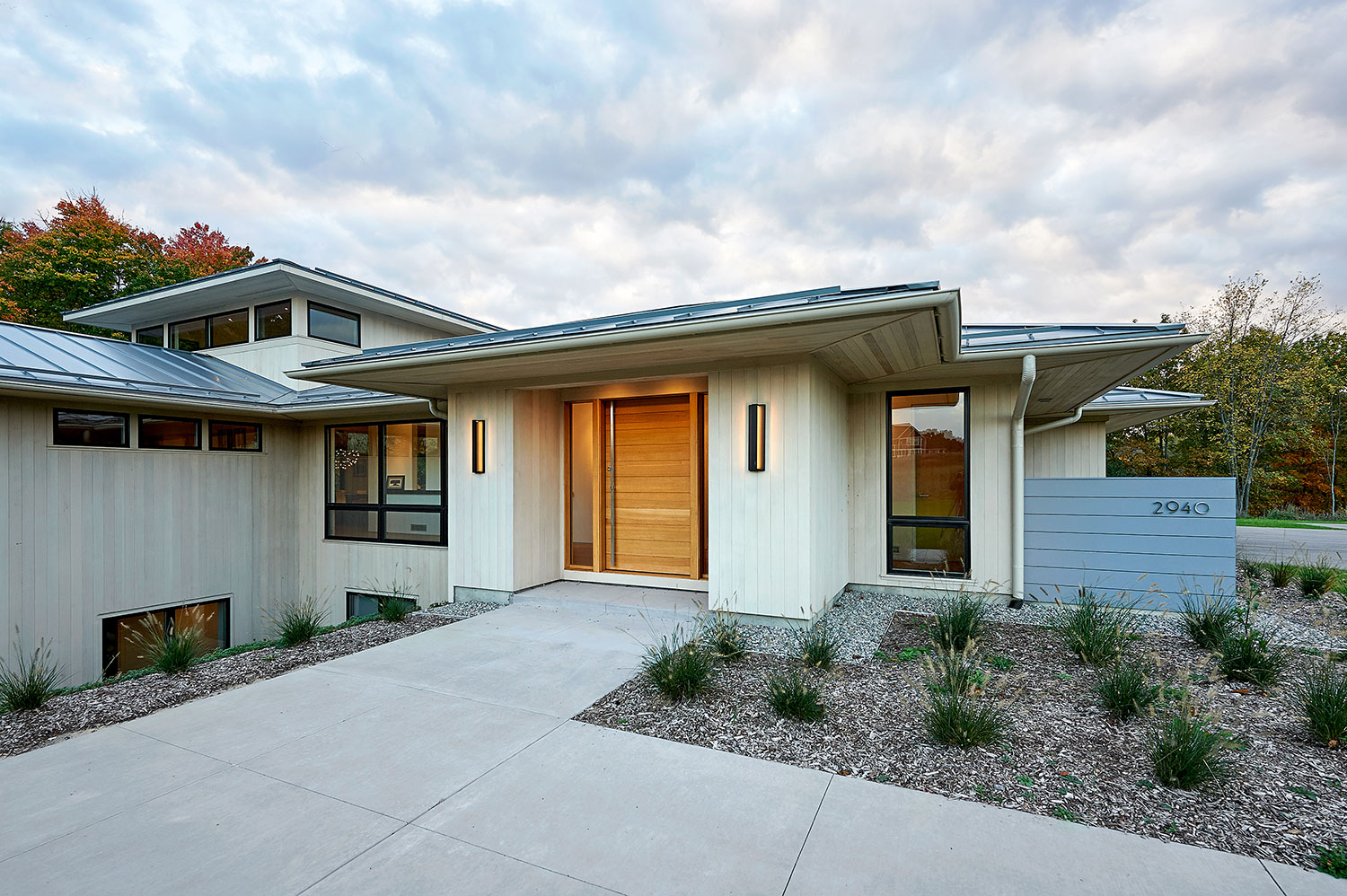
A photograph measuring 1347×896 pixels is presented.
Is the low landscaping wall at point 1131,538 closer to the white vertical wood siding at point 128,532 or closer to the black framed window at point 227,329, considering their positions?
the white vertical wood siding at point 128,532

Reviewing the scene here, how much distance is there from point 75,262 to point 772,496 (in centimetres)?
2285

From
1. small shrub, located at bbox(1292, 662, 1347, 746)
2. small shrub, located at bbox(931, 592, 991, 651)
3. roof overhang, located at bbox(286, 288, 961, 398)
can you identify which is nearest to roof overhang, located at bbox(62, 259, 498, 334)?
roof overhang, located at bbox(286, 288, 961, 398)

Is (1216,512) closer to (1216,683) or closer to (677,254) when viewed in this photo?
(1216,683)

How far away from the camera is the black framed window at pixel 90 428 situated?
6479 millimetres

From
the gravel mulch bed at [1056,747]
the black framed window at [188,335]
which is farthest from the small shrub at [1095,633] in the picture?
the black framed window at [188,335]

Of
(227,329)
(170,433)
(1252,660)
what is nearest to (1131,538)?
(1252,660)

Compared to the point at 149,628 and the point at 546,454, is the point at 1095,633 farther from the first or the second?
the point at 149,628

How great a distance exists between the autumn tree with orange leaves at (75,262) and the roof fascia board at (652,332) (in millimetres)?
17829

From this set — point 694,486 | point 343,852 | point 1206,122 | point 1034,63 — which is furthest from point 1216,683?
point 1206,122

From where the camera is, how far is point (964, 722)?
2.85m

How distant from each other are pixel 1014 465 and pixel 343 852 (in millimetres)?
6243

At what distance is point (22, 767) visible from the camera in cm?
282

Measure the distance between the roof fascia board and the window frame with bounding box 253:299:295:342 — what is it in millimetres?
4024

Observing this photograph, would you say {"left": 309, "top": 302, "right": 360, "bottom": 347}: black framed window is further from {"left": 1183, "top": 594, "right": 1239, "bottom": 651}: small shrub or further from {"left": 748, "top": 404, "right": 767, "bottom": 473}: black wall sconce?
Result: {"left": 1183, "top": 594, "right": 1239, "bottom": 651}: small shrub
